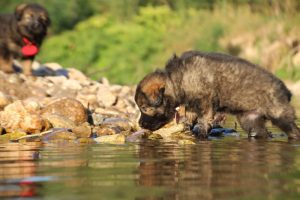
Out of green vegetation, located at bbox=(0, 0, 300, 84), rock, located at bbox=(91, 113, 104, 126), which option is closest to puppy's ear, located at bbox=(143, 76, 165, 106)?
rock, located at bbox=(91, 113, 104, 126)

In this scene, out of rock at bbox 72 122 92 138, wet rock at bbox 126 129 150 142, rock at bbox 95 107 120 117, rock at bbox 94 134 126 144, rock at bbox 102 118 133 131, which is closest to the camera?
rock at bbox 94 134 126 144

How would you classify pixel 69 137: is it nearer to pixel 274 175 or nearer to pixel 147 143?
pixel 147 143

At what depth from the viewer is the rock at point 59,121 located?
1091 cm

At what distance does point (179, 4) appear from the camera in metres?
29.9

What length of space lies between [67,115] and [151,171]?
17.7 ft


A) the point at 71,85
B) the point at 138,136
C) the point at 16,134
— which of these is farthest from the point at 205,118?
the point at 71,85

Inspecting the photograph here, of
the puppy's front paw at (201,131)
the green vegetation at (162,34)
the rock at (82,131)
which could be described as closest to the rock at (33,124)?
the rock at (82,131)

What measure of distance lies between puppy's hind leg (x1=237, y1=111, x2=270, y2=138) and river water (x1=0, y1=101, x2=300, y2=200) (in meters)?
0.93

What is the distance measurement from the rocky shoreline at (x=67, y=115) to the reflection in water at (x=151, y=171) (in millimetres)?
862

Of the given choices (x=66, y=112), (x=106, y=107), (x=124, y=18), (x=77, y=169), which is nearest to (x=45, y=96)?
(x=106, y=107)

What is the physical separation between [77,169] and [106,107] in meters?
8.28

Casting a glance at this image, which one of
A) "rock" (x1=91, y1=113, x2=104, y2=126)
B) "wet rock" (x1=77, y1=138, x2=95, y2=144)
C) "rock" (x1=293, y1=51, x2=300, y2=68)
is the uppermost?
"rock" (x1=293, y1=51, x2=300, y2=68)

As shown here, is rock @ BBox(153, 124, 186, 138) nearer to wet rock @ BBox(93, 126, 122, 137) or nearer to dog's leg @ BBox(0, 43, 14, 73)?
wet rock @ BBox(93, 126, 122, 137)

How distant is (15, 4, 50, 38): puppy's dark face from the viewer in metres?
15.8
